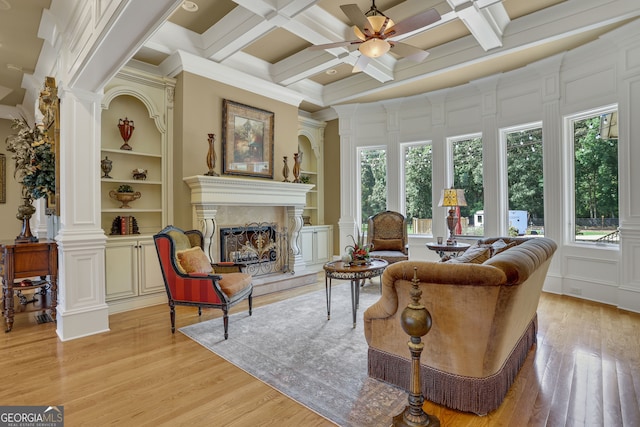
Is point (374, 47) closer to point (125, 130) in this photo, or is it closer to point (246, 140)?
point (246, 140)

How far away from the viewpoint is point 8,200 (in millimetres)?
6188

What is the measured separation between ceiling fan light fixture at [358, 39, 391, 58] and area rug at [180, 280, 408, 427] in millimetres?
2778

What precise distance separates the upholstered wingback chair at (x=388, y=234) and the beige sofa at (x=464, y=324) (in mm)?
3024

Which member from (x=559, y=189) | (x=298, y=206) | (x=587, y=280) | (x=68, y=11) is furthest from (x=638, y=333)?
(x=68, y=11)

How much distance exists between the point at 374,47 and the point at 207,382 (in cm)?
325

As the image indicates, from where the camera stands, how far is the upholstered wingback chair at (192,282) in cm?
315

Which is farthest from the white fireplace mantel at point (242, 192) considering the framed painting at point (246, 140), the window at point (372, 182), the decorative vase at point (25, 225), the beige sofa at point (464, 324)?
the beige sofa at point (464, 324)

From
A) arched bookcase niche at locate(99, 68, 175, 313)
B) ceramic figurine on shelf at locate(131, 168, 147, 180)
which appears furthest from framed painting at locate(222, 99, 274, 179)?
ceramic figurine on shelf at locate(131, 168, 147, 180)

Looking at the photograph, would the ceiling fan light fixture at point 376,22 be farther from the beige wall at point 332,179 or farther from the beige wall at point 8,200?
the beige wall at point 8,200

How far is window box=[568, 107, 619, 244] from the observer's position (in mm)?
4219

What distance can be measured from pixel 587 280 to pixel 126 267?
19.6ft

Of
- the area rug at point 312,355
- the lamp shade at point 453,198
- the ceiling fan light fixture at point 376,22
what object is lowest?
the area rug at point 312,355

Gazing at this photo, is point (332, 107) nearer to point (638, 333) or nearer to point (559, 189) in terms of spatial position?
point (559, 189)

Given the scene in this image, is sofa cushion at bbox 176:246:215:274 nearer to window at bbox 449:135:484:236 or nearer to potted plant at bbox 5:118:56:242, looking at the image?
potted plant at bbox 5:118:56:242
